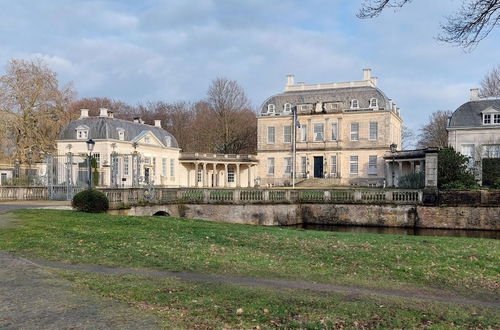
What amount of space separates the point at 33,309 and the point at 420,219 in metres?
23.6

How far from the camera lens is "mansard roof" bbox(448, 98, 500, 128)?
37.2 m

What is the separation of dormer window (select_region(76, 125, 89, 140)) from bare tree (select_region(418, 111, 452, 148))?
41756 mm

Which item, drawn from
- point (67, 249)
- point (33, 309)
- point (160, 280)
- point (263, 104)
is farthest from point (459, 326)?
point (263, 104)

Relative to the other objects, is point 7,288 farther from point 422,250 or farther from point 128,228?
point 422,250

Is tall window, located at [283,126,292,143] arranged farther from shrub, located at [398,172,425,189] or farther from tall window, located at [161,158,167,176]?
shrub, located at [398,172,425,189]

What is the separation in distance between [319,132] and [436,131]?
19.9 m

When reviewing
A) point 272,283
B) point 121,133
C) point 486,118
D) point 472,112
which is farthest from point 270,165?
point 272,283

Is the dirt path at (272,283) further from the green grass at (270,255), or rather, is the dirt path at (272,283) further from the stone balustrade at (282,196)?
the stone balustrade at (282,196)

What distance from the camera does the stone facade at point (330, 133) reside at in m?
49.7

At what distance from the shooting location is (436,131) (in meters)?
61.6

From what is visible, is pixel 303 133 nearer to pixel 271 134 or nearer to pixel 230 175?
pixel 271 134

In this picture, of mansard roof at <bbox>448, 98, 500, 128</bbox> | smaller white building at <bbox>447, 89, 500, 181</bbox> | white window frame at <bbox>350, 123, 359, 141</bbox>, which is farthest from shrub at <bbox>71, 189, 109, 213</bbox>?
white window frame at <bbox>350, 123, 359, 141</bbox>

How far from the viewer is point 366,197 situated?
26.7 m

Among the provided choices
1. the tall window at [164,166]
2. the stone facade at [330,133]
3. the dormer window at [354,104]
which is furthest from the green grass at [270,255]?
the dormer window at [354,104]
